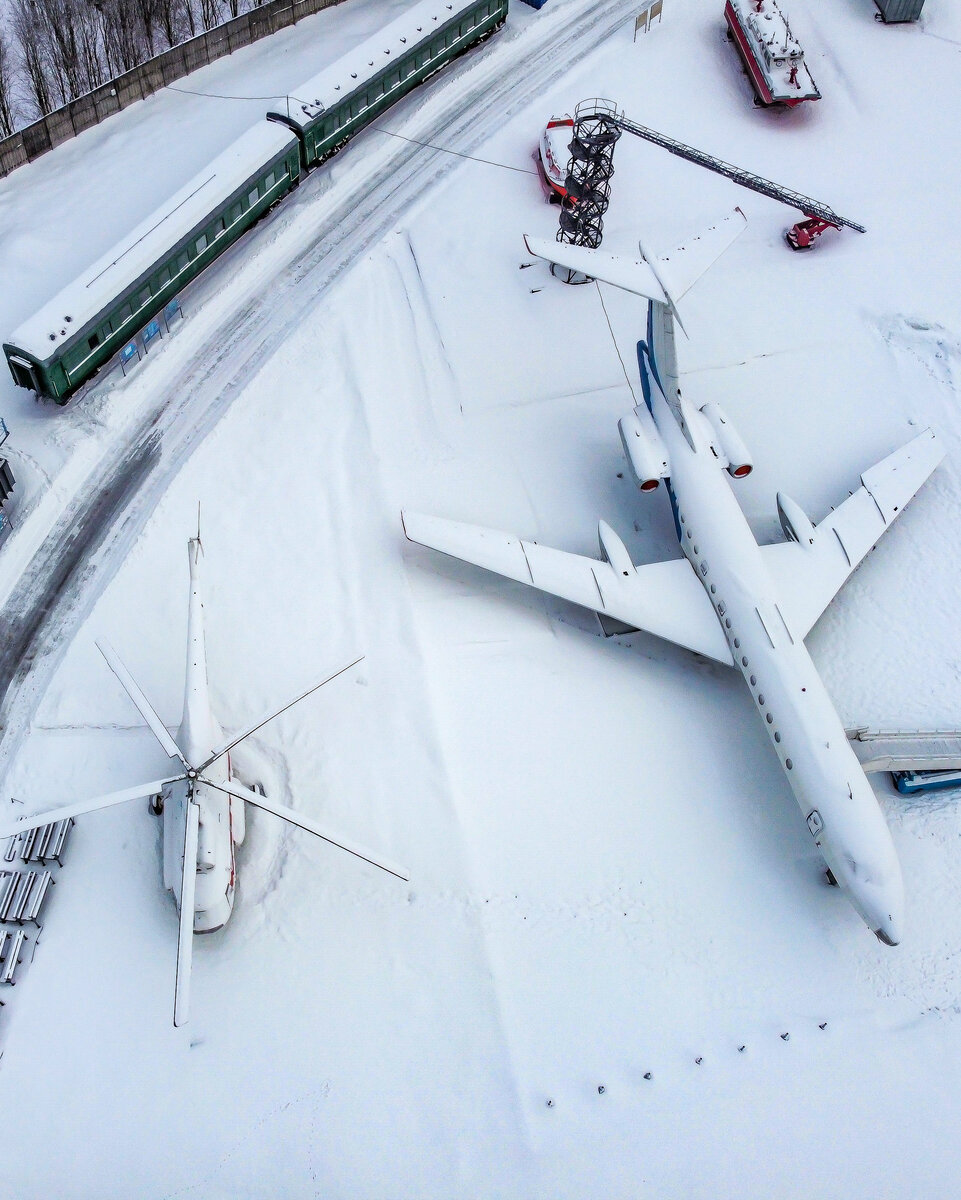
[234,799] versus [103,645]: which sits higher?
[103,645]

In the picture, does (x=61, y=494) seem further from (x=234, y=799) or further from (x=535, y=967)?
(x=535, y=967)

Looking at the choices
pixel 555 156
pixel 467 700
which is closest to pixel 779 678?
pixel 467 700

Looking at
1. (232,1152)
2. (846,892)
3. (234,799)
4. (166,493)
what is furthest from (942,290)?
(232,1152)

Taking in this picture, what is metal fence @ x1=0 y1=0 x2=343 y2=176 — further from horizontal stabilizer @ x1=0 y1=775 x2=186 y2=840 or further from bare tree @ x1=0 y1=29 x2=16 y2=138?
horizontal stabilizer @ x1=0 y1=775 x2=186 y2=840

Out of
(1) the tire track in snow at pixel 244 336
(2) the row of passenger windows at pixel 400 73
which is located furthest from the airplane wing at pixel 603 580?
(2) the row of passenger windows at pixel 400 73

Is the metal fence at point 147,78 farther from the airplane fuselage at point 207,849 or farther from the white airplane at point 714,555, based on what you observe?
the airplane fuselage at point 207,849
